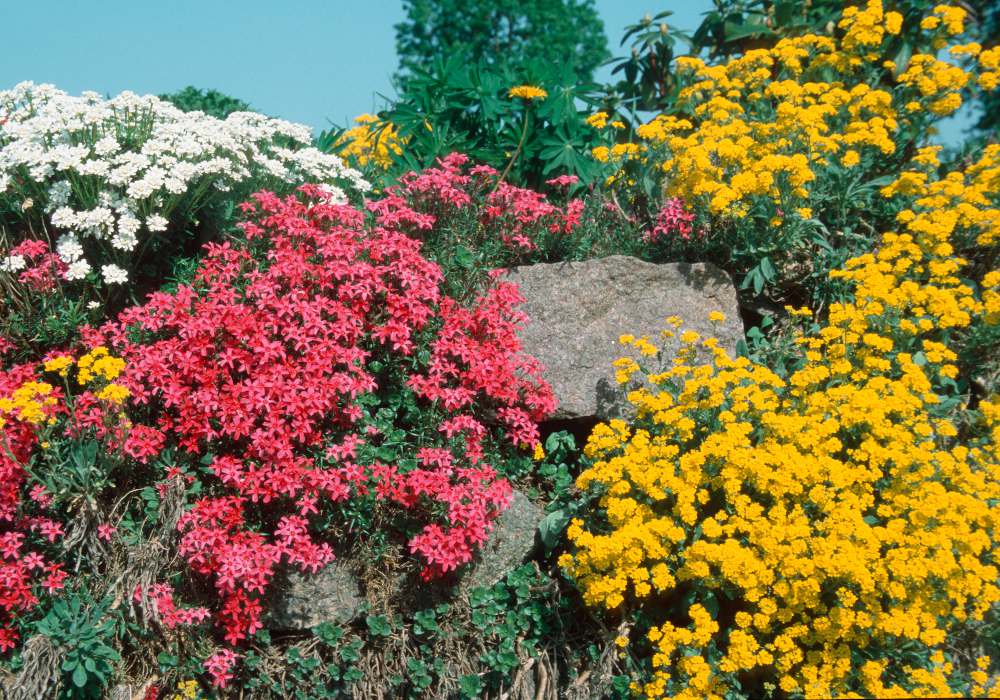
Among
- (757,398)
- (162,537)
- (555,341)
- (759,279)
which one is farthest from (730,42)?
(162,537)

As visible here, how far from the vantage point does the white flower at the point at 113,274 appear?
4488mm

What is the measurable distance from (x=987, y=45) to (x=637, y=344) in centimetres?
732

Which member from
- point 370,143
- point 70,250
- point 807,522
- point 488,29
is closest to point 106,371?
point 70,250

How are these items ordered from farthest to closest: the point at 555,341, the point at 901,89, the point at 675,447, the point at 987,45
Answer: the point at 987,45, the point at 901,89, the point at 555,341, the point at 675,447

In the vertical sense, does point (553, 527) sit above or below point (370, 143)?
below

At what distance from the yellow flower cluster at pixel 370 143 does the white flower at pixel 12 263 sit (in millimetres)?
2622

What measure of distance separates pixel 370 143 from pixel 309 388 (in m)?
3.79

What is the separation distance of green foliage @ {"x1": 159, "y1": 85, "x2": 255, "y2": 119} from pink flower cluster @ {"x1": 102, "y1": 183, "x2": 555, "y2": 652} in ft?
10.2

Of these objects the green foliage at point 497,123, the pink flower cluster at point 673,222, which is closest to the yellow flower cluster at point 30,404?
the green foliage at point 497,123

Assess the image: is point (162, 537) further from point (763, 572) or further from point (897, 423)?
point (897, 423)

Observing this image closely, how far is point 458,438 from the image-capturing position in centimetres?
419

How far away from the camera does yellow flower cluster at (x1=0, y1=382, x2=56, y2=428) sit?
12.4ft

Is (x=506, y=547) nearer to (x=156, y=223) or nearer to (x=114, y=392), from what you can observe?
(x=114, y=392)

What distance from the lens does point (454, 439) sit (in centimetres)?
419
